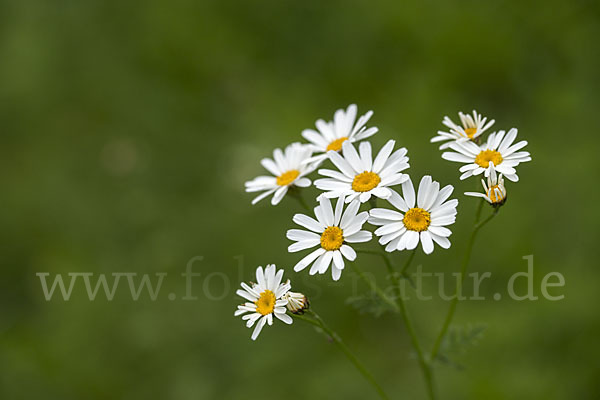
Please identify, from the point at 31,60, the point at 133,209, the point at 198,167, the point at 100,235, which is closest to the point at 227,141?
the point at 198,167

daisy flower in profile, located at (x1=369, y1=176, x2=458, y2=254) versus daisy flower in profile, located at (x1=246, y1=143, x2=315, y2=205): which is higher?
daisy flower in profile, located at (x1=246, y1=143, x2=315, y2=205)

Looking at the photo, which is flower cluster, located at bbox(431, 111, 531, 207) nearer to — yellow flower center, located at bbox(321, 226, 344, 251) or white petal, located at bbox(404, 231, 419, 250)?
white petal, located at bbox(404, 231, 419, 250)

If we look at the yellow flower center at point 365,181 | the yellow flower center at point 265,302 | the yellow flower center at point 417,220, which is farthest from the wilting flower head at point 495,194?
the yellow flower center at point 265,302

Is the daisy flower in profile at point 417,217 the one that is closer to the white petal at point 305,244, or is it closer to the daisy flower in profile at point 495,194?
the daisy flower in profile at point 495,194

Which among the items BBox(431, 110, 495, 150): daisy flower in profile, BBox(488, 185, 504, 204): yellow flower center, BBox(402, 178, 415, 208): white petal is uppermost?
BBox(431, 110, 495, 150): daisy flower in profile

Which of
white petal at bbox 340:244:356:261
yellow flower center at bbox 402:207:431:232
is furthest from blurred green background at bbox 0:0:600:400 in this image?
white petal at bbox 340:244:356:261

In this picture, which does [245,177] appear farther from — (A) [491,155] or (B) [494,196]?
(B) [494,196]

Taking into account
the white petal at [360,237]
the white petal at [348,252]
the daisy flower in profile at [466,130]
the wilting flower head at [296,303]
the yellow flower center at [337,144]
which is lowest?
the wilting flower head at [296,303]
